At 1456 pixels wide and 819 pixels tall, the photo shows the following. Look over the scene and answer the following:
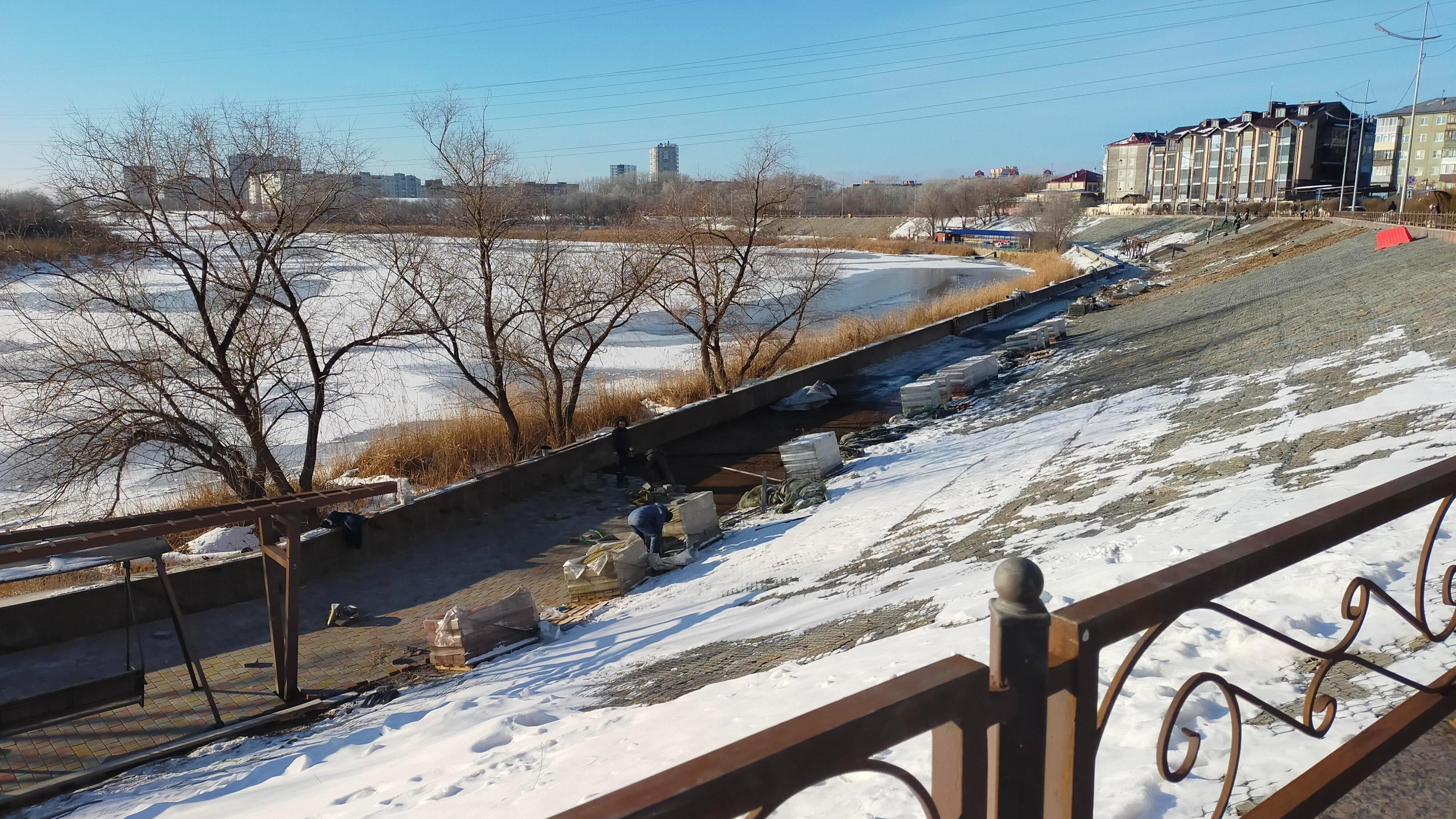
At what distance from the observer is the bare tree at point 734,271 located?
80.4 ft

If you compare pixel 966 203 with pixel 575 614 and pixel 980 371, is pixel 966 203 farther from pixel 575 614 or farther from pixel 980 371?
pixel 575 614

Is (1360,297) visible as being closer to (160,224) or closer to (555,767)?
(555,767)

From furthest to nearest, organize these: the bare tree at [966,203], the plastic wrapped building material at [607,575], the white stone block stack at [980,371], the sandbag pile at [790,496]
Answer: the bare tree at [966,203] → the white stone block stack at [980,371] → the sandbag pile at [790,496] → the plastic wrapped building material at [607,575]

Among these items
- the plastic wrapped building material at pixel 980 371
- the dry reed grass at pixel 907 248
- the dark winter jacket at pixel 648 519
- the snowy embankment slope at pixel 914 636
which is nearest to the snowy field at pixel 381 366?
the dark winter jacket at pixel 648 519

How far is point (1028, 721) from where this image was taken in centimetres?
160

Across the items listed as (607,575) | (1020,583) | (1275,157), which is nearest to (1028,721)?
(1020,583)

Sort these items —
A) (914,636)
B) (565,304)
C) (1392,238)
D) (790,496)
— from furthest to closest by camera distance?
(1392,238), (565,304), (790,496), (914,636)

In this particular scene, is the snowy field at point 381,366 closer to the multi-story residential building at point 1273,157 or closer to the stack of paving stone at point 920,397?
the stack of paving stone at point 920,397

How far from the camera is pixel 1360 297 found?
18.1m

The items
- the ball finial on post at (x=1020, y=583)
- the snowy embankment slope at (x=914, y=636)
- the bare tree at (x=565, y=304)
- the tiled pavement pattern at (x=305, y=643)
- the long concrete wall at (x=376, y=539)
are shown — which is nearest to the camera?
the ball finial on post at (x=1020, y=583)

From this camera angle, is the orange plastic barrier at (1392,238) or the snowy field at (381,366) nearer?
the snowy field at (381,366)

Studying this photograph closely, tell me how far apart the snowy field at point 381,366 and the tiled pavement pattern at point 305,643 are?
439 cm

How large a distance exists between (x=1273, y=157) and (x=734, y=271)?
10097 cm

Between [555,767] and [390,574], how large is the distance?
9078 mm
